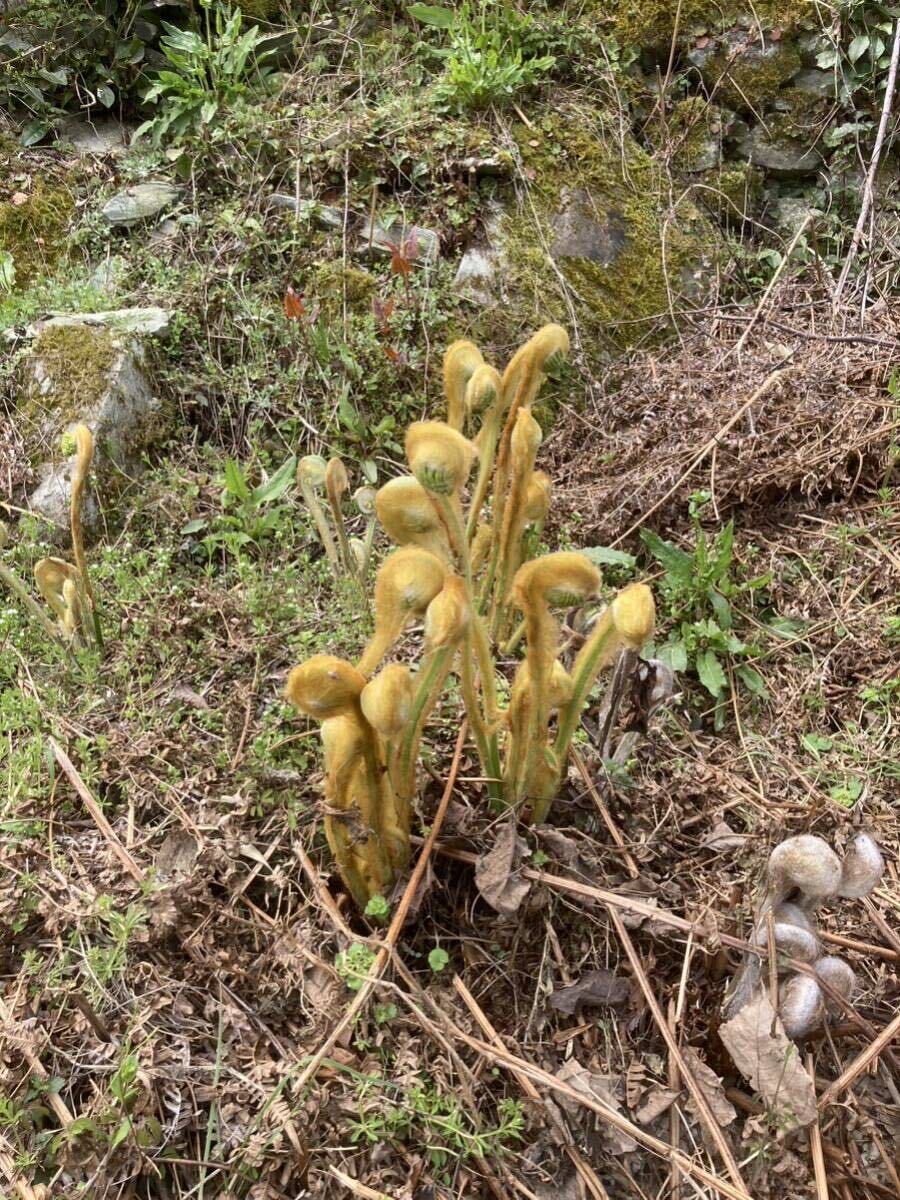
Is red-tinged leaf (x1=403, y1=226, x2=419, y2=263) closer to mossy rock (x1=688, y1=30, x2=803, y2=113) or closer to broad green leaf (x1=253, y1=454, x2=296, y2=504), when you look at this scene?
broad green leaf (x1=253, y1=454, x2=296, y2=504)

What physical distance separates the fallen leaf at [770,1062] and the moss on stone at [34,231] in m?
3.06

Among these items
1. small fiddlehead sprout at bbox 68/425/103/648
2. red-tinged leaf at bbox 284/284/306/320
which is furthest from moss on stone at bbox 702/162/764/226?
small fiddlehead sprout at bbox 68/425/103/648

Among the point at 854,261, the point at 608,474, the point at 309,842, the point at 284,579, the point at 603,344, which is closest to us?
the point at 309,842

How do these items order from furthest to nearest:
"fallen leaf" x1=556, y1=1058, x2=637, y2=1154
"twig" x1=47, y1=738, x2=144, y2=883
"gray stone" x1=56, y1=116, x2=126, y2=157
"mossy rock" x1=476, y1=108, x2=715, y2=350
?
"gray stone" x1=56, y1=116, x2=126, y2=157 → "mossy rock" x1=476, y1=108, x2=715, y2=350 → "twig" x1=47, y1=738, x2=144, y2=883 → "fallen leaf" x1=556, y1=1058, x2=637, y2=1154

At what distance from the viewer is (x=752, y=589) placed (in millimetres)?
2301

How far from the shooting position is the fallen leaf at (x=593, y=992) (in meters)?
1.45

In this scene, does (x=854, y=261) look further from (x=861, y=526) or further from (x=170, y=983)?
(x=170, y=983)

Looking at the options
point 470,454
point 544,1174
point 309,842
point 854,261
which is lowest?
point 544,1174

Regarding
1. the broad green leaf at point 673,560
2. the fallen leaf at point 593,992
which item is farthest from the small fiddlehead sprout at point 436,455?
the broad green leaf at point 673,560

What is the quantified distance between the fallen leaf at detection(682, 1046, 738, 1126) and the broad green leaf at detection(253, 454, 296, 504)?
64.6 inches

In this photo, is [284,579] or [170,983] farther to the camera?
[284,579]

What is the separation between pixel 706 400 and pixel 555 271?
0.70 m

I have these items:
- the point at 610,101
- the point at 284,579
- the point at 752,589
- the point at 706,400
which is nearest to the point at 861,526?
A: the point at 752,589

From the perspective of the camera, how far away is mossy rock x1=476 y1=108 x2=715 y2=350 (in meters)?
3.00
